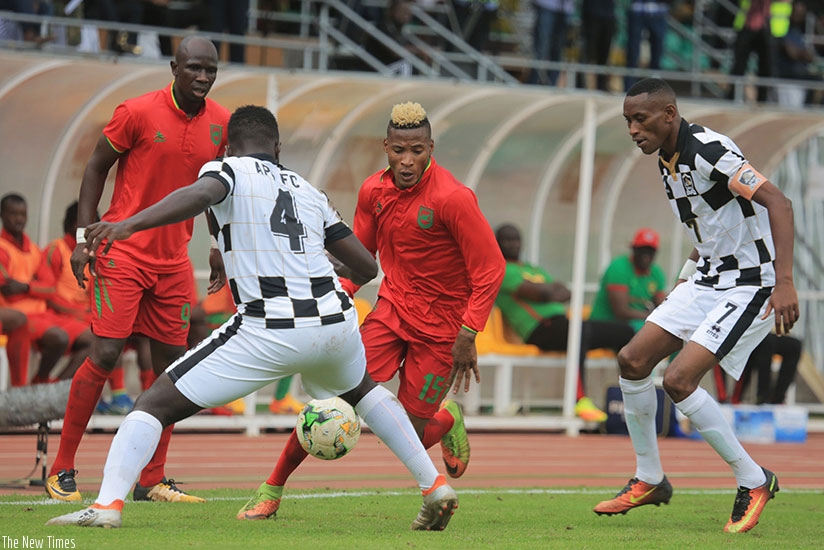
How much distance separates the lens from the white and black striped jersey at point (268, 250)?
5766mm

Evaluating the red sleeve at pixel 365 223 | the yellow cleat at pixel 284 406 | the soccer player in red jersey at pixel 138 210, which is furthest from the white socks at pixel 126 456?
the yellow cleat at pixel 284 406

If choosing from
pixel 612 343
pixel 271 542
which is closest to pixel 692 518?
pixel 271 542

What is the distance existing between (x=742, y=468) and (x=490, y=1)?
1063 centimetres

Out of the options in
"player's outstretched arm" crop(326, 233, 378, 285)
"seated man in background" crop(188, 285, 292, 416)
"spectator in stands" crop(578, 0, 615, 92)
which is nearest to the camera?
"player's outstretched arm" crop(326, 233, 378, 285)

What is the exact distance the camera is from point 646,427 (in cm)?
724

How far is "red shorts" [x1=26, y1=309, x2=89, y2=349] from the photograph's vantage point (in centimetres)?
1198

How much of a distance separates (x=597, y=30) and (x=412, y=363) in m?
10.2

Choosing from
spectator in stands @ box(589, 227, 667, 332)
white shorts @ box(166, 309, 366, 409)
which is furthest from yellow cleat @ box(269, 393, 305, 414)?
white shorts @ box(166, 309, 366, 409)

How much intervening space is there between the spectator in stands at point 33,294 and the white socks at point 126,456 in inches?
251

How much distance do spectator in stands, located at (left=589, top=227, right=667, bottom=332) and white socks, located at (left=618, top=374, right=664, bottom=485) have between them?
7.12 m

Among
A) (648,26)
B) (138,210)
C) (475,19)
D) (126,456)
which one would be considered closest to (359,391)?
(126,456)

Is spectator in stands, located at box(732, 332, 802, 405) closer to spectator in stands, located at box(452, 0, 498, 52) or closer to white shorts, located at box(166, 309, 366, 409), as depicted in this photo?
spectator in stands, located at box(452, 0, 498, 52)

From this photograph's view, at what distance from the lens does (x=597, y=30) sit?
1658cm

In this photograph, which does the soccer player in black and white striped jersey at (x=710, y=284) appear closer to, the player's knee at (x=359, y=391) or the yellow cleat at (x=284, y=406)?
the player's knee at (x=359, y=391)
